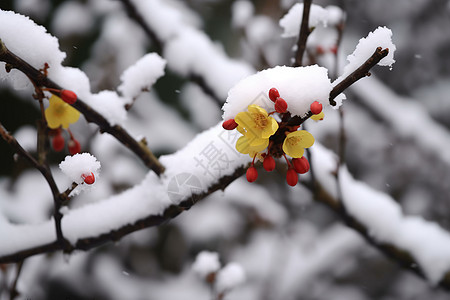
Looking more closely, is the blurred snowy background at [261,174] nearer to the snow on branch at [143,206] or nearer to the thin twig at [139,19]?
the thin twig at [139,19]

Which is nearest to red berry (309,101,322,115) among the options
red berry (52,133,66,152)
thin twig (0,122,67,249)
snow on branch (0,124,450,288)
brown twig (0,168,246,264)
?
snow on branch (0,124,450,288)

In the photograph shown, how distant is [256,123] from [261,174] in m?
3.65

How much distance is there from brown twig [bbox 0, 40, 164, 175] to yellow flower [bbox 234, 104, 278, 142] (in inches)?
23.0

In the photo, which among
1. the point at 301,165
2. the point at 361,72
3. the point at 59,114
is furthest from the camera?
the point at 59,114

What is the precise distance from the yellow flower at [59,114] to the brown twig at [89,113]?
0.43 feet

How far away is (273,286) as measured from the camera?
3.67 m

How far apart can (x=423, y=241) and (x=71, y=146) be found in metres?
1.89

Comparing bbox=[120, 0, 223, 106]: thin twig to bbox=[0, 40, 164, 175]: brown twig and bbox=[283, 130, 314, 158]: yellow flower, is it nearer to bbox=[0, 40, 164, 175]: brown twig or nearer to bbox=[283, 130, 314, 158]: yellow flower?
bbox=[0, 40, 164, 175]: brown twig

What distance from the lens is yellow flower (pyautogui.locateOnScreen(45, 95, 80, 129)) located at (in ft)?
4.25

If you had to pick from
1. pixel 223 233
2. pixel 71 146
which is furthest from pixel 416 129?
pixel 71 146

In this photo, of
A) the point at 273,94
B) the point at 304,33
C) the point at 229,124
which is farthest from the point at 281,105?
the point at 304,33

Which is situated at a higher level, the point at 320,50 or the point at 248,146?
the point at 320,50

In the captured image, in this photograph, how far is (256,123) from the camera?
0.87 metres

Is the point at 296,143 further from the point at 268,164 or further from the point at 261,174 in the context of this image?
the point at 261,174
